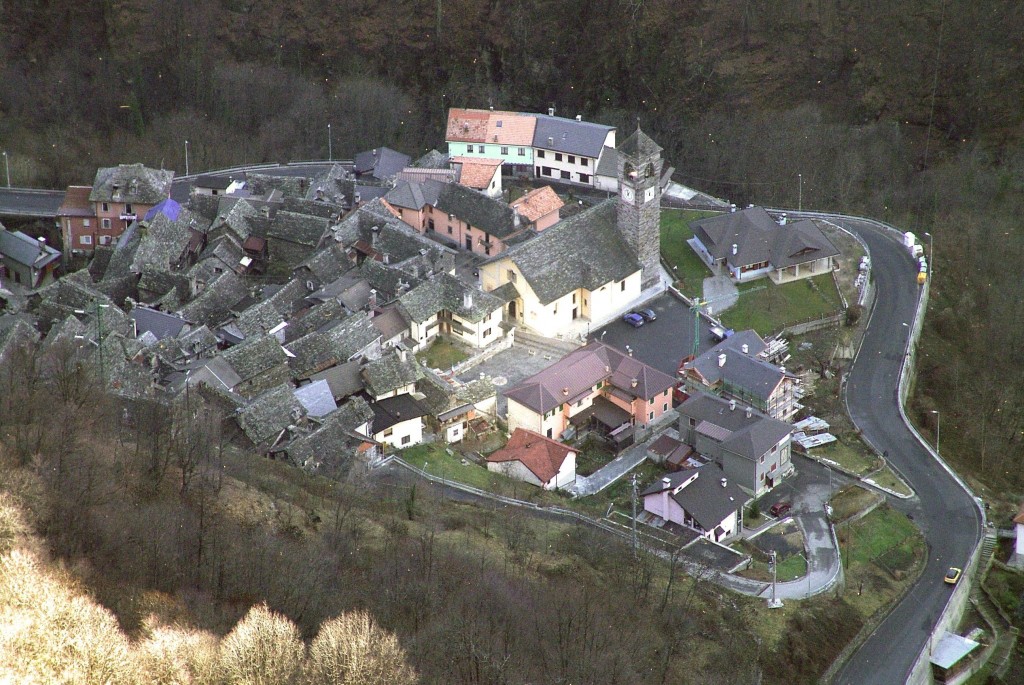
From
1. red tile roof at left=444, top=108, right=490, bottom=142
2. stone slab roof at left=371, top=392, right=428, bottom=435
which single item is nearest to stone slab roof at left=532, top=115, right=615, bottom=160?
red tile roof at left=444, top=108, right=490, bottom=142

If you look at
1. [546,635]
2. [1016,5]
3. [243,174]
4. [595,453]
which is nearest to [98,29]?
[243,174]

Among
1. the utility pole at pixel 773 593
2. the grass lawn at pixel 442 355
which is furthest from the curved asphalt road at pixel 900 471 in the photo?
the grass lawn at pixel 442 355

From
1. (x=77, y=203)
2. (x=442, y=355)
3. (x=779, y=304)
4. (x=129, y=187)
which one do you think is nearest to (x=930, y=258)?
(x=779, y=304)

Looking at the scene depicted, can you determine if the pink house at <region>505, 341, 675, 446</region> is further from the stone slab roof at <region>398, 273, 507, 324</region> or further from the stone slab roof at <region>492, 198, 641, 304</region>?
the stone slab roof at <region>492, 198, 641, 304</region>

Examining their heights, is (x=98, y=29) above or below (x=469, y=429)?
above

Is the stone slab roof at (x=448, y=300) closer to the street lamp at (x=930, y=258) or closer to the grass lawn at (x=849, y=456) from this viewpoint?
the grass lawn at (x=849, y=456)

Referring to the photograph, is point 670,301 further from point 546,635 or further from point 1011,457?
point 546,635
